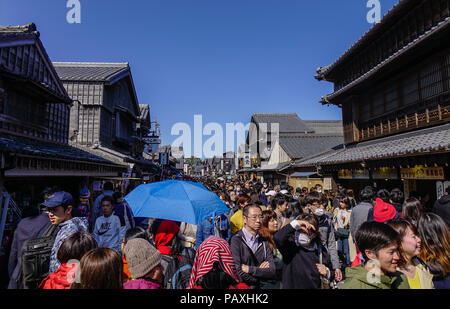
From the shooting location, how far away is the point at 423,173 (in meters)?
8.23

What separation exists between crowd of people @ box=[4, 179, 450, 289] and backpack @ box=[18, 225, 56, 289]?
0.06 feet

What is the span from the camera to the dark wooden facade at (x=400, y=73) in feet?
27.2

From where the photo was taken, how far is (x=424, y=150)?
6.86 metres

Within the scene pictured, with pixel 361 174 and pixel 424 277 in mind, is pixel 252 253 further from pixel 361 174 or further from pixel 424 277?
pixel 361 174

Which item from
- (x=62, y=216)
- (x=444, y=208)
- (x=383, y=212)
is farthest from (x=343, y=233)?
(x=62, y=216)

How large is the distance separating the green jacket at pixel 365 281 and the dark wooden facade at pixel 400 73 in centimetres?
812

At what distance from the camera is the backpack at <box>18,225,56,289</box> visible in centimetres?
296

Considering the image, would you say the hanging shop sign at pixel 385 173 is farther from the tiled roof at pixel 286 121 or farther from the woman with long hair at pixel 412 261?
the tiled roof at pixel 286 121

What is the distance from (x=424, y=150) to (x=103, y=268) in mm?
8285

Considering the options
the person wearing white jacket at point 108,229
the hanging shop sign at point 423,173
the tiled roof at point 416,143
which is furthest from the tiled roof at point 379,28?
the person wearing white jacket at point 108,229

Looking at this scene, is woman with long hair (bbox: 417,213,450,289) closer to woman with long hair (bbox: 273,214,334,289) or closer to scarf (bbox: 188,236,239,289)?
woman with long hair (bbox: 273,214,334,289)

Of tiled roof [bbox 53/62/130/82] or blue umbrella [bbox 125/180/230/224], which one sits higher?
tiled roof [bbox 53/62/130/82]

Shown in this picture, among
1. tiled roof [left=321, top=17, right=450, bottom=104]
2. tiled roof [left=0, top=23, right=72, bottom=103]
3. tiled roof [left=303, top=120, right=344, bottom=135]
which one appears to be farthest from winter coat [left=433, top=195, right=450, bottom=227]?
tiled roof [left=303, top=120, right=344, bottom=135]

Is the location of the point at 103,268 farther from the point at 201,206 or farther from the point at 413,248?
the point at 413,248
